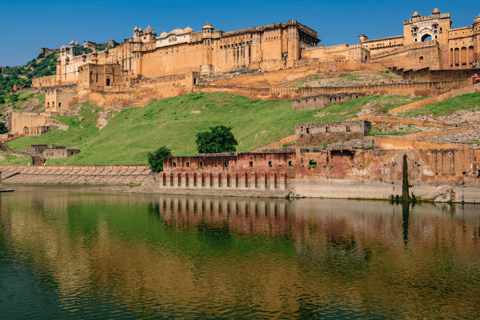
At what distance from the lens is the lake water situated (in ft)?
47.3

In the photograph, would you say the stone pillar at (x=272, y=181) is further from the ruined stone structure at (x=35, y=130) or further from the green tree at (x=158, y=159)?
the ruined stone structure at (x=35, y=130)

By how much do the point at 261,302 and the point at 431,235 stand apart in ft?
42.3

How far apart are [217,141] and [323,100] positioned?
48.3ft

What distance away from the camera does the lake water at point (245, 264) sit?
14.4 metres

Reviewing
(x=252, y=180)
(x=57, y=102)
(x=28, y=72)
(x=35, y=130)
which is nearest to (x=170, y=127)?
(x=252, y=180)

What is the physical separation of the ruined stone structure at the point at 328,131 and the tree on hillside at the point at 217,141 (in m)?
8.59

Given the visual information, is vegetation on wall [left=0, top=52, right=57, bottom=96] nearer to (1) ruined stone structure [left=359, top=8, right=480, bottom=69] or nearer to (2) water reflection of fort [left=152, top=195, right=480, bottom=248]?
(1) ruined stone structure [left=359, top=8, right=480, bottom=69]

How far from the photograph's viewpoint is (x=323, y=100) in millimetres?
56750

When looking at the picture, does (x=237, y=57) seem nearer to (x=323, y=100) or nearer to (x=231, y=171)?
(x=323, y=100)

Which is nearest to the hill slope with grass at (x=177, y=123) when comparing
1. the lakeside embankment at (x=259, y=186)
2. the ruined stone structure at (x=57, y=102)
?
the lakeside embankment at (x=259, y=186)

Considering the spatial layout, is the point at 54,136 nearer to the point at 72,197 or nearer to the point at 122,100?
the point at 122,100

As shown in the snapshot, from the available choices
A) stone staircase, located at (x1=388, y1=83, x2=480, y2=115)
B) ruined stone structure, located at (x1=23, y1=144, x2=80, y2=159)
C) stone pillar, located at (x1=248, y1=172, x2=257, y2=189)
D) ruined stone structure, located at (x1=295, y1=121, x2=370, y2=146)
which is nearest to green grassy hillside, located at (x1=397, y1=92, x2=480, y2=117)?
stone staircase, located at (x1=388, y1=83, x2=480, y2=115)

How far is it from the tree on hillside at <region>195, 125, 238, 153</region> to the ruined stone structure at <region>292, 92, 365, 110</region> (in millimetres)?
11554

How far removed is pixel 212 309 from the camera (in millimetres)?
A: 14188
